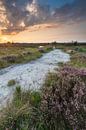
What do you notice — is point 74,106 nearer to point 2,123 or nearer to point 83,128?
point 83,128

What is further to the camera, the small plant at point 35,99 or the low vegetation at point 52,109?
the small plant at point 35,99

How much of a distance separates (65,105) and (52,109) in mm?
352

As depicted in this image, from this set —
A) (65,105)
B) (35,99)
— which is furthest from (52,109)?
(35,99)

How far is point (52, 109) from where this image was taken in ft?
21.9

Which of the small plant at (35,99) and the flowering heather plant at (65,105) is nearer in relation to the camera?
the flowering heather plant at (65,105)

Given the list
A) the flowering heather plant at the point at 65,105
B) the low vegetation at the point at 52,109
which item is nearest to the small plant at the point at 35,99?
the low vegetation at the point at 52,109

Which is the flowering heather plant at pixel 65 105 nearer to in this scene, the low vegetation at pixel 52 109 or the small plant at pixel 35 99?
the low vegetation at pixel 52 109

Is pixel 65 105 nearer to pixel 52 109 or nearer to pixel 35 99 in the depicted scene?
pixel 52 109

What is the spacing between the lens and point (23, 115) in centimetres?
656

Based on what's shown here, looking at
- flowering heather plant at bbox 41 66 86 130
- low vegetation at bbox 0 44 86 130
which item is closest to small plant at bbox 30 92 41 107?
low vegetation at bbox 0 44 86 130

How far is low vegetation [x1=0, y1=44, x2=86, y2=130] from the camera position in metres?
6.41

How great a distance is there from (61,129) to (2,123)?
4.70 ft

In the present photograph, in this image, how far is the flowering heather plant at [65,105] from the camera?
646 cm

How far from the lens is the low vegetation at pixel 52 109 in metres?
6.41
